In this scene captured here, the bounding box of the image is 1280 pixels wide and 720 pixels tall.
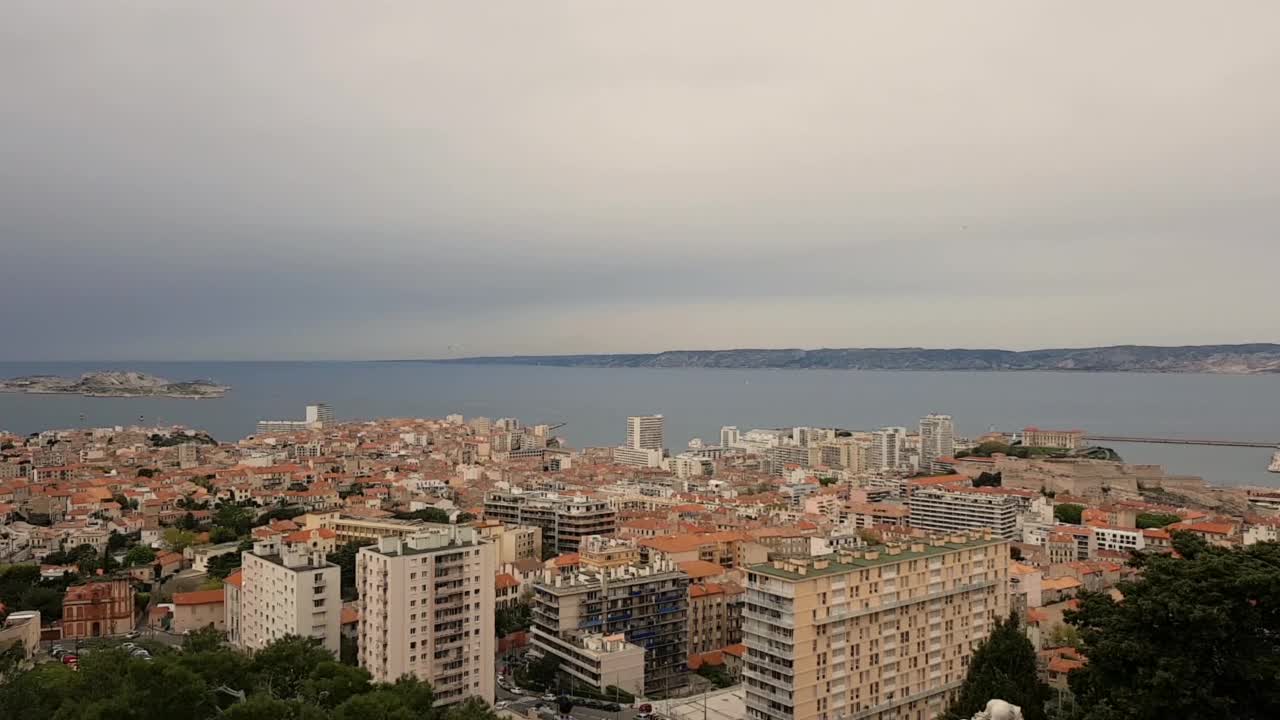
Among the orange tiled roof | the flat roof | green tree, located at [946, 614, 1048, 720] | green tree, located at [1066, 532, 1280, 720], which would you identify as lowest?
the orange tiled roof

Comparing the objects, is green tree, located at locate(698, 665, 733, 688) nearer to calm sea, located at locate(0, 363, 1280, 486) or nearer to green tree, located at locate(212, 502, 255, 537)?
green tree, located at locate(212, 502, 255, 537)

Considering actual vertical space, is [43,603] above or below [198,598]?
below

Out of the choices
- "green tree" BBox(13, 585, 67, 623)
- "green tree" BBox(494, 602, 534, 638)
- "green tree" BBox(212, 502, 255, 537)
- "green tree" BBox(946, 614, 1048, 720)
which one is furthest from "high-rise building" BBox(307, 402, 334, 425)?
"green tree" BBox(946, 614, 1048, 720)

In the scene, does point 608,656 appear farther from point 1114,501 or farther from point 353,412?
point 353,412

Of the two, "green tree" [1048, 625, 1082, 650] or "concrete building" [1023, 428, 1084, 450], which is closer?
"green tree" [1048, 625, 1082, 650]

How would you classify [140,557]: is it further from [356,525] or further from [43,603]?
[356,525]

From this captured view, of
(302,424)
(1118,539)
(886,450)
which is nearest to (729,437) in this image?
(886,450)

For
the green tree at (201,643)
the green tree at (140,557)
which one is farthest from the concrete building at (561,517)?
the green tree at (201,643)

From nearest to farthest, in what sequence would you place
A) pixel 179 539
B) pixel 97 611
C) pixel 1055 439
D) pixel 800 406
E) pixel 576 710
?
pixel 576 710, pixel 97 611, pixel 179 539, pixel 1055 439, pixel 800 406
